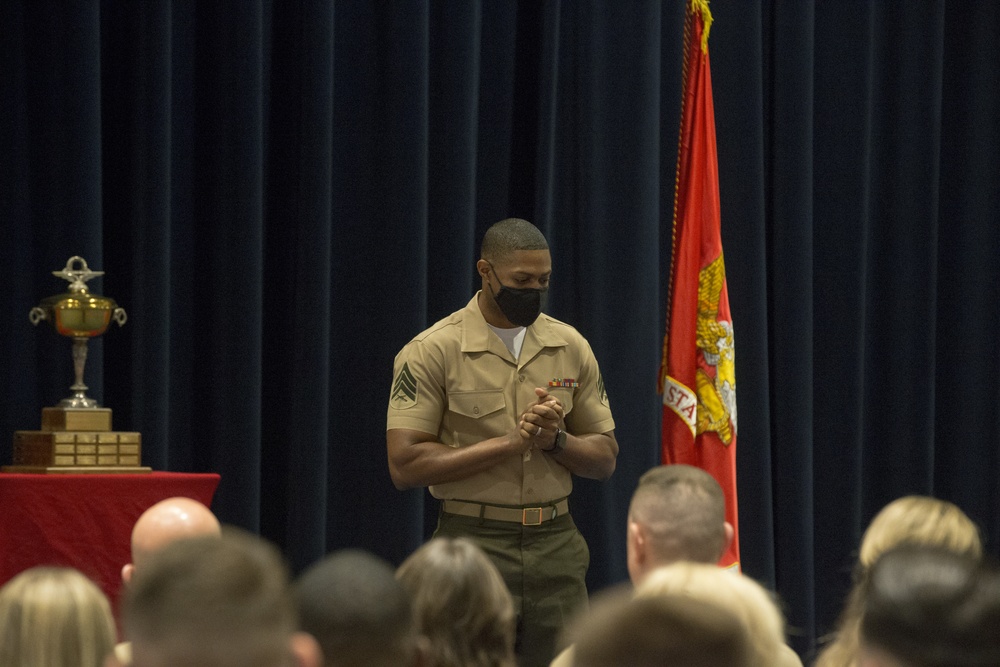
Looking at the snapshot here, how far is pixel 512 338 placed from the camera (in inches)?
148

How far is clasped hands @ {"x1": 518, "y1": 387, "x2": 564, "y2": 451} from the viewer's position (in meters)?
3.46

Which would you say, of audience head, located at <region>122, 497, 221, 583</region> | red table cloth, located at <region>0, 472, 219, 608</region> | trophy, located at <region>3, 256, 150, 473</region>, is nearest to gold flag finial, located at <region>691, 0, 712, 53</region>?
trophy, located at <region>3, 256, 150, 473</region>

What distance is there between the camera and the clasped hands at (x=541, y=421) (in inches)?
136

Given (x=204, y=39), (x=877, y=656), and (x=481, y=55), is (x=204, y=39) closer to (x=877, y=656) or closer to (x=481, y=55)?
(x=481, y=55)

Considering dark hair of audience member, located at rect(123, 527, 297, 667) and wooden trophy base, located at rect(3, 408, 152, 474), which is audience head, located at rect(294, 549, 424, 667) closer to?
dark hair of audience member, located at rect(123, 527, 297, 667)

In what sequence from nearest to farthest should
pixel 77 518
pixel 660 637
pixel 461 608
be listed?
pixel 660 637 < pixel 461 608 < pixel 77 518

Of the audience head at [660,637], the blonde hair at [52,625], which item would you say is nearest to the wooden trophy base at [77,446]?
the blonde hair at [52,625]

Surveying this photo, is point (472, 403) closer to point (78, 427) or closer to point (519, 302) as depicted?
point (519, 302)

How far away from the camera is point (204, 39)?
4.44 m

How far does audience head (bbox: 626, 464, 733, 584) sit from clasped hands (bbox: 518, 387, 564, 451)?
852mm

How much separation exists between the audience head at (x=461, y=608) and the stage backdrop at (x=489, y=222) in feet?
7.42

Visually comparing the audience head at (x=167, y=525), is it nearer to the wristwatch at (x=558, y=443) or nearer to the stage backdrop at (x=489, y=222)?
the wristwatch at (x=558, y=443)

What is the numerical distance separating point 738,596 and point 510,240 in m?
1.96

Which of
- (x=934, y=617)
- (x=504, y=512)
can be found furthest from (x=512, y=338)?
(x=934, y=617)
